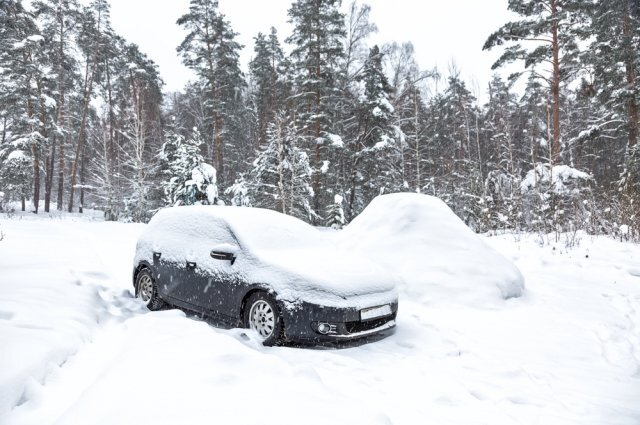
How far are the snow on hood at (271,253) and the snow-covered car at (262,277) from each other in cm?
1

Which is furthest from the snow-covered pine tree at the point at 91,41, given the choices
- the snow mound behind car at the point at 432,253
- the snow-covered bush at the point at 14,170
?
the snow mound behind car at the point at 432,253

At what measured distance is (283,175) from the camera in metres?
19.7

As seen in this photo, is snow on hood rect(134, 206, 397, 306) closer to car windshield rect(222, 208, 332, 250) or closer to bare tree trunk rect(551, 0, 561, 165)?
car windshield rect(222, 208, 332, 250)

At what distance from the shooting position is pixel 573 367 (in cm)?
429

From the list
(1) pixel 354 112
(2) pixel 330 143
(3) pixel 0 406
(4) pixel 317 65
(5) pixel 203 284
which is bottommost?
(3) pixel 0 406

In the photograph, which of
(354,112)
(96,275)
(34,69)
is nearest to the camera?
(96,275)

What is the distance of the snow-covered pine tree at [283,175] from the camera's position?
1895 centimetres

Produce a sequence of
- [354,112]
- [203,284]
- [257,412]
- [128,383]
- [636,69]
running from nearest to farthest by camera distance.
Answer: [257,412]
[128,383]
[203,284]
[636,69]
[354,112]

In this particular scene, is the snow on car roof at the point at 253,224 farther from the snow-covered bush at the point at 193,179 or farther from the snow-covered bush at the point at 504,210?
the snow-covered bush at the point at 193,179

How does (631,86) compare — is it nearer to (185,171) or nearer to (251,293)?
(251,293)

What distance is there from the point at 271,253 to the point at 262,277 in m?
0.42

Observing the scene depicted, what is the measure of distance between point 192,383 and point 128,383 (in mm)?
454

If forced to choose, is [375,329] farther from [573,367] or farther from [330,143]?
[330,143]

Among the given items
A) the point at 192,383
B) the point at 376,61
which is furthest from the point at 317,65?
the point at 192,383
